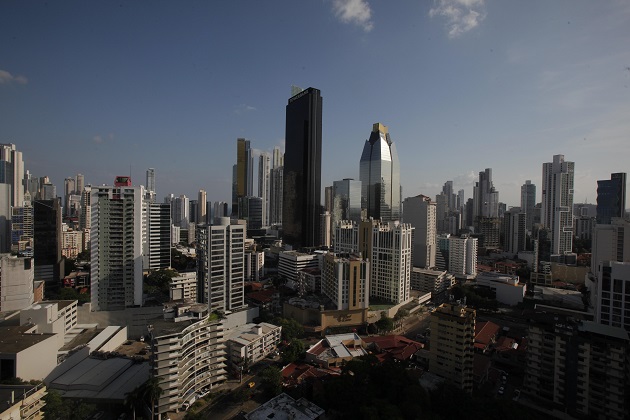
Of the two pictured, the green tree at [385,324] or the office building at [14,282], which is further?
the green tree at [385,324]

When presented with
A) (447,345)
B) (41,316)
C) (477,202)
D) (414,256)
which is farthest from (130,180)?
(477,202)

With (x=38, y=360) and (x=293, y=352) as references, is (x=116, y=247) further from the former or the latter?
(x=293, y=352)

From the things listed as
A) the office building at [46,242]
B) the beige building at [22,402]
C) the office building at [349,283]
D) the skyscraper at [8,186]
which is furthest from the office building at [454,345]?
the skyscraper at [8,186]

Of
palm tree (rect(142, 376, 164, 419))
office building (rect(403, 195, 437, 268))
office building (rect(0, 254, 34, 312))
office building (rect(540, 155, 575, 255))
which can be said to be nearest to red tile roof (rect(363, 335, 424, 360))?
palm tree (rect(142, 376, 164, 419))

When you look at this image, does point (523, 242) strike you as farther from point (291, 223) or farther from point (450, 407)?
point (450, 407)

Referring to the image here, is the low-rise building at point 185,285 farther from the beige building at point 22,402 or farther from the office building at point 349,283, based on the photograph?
the beige building at point 22,402

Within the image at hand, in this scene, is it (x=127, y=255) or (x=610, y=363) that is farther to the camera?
(x=127, y=255)
